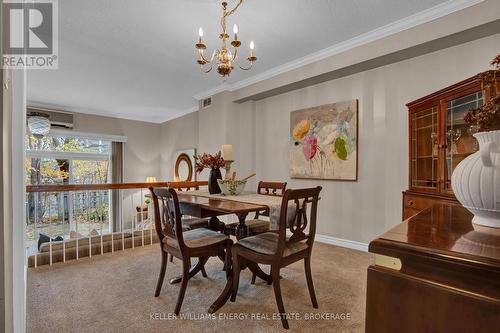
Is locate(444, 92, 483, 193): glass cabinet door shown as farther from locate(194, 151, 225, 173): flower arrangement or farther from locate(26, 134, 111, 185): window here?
locate(26, 134, 111, 185): window

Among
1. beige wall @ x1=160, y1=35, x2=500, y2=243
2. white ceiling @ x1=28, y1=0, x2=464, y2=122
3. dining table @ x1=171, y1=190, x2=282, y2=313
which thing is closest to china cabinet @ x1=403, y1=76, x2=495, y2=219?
beige wall @ x1=160, y1=35, x2=500, y2=243

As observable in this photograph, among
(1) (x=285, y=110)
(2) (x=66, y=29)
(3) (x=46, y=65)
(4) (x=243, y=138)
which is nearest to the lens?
(2) (x=66, y=29)

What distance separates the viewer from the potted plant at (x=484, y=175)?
68cm

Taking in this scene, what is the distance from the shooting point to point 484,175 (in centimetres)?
69

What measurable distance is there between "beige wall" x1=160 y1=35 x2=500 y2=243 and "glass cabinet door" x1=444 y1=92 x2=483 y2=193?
22.9 inches

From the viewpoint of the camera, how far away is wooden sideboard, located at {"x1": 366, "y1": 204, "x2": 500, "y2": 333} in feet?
1.64

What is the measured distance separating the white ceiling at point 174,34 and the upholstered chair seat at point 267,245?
201cm

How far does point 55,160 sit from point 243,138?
4.26m

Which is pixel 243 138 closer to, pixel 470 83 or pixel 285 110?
pixel 285 110

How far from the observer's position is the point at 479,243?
0.61m

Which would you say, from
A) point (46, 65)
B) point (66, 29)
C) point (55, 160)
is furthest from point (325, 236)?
point (55, 160)

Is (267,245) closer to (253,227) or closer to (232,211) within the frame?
(232,211)

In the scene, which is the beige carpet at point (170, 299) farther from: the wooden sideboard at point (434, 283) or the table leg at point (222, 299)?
the wooden sideboard at point (434, 283)

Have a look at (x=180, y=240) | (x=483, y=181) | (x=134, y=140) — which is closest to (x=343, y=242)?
(x=180, y=240)
